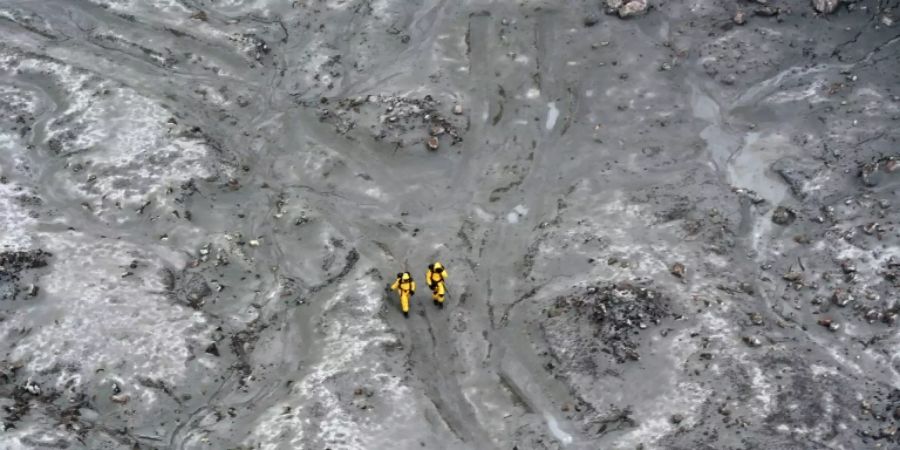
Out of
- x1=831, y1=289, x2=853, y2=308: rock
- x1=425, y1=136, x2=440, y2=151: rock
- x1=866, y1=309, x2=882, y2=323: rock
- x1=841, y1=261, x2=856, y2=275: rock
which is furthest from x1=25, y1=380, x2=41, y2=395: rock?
x1=841, y1=261, x2=856, y2=275: rock

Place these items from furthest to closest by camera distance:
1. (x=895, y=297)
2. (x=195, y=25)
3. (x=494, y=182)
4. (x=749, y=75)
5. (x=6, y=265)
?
(x=195, y=25) < (x=749, y=75) < (x=494, y=182) < (x=6, y=265) < (x=895, y=297)

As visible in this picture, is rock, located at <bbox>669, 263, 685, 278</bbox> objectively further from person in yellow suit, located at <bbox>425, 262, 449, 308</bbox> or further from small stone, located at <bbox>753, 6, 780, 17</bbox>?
small stone, located at <bbox>753, 6, 780, 17</bbox>

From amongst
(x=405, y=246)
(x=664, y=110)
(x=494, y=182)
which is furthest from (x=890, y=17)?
(x=405, y=246)

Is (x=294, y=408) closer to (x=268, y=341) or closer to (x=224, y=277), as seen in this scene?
(x=268, y=341)

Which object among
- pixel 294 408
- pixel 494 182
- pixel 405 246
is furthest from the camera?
pixel 494 182

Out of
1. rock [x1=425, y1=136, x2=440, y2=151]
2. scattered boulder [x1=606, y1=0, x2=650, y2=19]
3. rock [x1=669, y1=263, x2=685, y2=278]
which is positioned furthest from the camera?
scattered boulder [x1=606, y1=0, x2=650, y2=19]

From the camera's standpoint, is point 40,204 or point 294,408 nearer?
point 294,408
